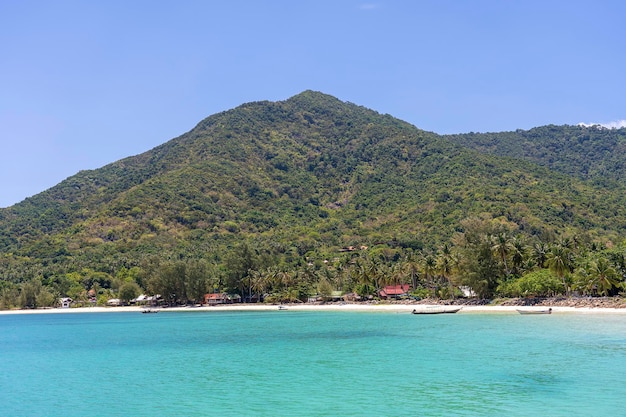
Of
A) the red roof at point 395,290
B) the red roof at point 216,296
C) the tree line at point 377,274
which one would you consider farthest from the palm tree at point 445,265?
the red roof at point 216,296

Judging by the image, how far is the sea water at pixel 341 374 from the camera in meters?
24.7

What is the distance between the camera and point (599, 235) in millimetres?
155000

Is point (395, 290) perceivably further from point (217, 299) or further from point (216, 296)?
point (216, 296)

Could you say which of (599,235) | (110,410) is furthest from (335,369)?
(599,235)

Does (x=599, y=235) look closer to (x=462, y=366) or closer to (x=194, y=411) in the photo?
(x=462, y=366)

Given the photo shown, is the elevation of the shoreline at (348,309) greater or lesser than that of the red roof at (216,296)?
lesser

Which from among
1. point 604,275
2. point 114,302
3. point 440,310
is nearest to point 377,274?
point 440,310

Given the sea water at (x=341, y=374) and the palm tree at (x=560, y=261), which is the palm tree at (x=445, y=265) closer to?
the palm tree at (x=560, y=261)

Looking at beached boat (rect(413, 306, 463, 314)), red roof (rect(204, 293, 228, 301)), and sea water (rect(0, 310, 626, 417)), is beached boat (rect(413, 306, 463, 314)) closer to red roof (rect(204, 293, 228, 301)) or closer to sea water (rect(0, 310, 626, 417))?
sea water (rect(0, 310, 626, 417))

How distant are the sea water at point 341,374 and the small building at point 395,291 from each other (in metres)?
57.7

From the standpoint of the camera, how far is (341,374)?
107 feet

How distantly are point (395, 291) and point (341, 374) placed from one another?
8861 centimetres

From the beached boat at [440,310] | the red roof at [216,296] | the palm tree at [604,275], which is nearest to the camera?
the palm tree at [604,275]

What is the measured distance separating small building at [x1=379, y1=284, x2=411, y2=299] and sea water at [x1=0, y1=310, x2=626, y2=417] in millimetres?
57669
